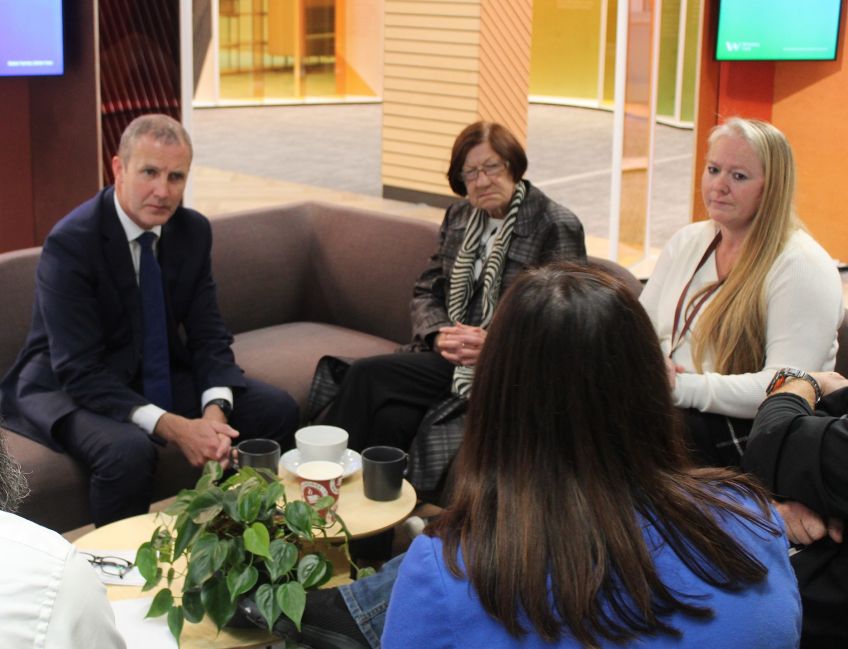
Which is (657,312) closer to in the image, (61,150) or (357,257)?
(357,257)

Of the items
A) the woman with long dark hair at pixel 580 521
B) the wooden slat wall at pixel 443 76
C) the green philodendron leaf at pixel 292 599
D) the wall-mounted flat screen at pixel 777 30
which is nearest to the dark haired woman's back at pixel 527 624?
the woman with long dark hair at pixel 580 521

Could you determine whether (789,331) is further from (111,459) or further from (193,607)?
(111,459)

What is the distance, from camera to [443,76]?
8.77 m

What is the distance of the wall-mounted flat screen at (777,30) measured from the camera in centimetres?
639

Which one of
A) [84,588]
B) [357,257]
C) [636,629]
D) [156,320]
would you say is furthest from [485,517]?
[357,257]

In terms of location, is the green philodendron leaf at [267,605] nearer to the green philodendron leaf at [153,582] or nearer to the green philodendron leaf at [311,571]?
the green philodendron leaf at [311,571]

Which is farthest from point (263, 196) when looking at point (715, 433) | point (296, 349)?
point (715, 433)

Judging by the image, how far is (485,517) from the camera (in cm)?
125

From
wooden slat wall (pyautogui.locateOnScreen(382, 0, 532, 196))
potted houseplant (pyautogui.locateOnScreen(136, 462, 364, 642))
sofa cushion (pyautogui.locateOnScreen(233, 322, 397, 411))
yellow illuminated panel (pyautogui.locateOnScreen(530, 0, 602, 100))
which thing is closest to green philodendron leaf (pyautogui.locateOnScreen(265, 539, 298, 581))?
potted houseplant (pyautogui.locateOnScreen(136, 462, 364, 642))

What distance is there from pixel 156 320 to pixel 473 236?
1.11m

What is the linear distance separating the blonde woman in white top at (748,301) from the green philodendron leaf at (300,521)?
1122mm

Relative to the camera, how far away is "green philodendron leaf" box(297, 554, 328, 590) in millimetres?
2090

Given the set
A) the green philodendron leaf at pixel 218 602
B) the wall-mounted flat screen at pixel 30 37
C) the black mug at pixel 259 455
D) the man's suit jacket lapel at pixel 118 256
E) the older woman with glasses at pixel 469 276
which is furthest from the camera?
the wall-mounted flat screen at pixel 30 37

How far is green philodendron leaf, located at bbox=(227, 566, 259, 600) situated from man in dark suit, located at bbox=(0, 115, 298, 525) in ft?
3.18
